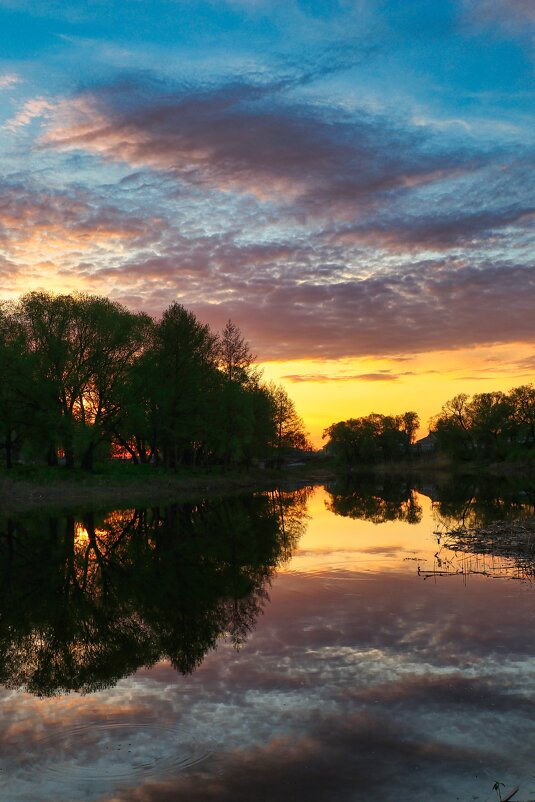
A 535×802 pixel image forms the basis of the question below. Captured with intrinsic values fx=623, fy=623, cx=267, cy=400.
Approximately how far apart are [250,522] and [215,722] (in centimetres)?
2882

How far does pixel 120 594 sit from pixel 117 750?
10.3 meters

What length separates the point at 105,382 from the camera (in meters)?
63.8

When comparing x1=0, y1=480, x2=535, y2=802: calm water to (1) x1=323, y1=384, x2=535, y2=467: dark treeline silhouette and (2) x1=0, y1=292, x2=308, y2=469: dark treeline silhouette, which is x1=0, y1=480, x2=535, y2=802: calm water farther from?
(1) x1=323, y1=384, x2=535, y2=467: dark treeline silhouette

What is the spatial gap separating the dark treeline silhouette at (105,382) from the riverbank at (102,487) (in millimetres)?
3583

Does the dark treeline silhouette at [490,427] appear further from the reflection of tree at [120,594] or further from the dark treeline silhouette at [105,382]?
the reflection of tree at [120,594]

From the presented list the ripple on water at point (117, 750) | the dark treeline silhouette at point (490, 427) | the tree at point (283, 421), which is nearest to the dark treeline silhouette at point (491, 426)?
the dark treeline silhouette at point (490, 427)

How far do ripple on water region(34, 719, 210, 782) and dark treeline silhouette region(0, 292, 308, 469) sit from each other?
51928mm

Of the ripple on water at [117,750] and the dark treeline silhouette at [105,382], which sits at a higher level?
the dark treeline silhouette at [105,382]

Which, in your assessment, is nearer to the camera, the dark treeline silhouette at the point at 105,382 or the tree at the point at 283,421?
the dark treeline silhouette at the point at 105,382

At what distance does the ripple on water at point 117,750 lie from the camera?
7.82 meters

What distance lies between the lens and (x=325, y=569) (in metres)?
21.9

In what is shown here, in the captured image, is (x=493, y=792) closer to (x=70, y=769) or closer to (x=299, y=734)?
(x=299, y=734)

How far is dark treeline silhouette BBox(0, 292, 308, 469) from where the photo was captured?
196 ft

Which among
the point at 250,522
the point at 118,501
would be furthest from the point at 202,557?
the point at 118,501
